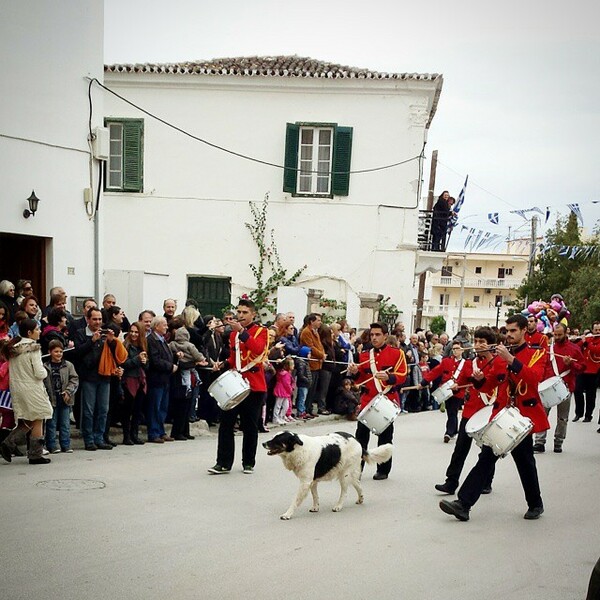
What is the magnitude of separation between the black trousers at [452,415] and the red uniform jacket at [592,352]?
4.08 meters

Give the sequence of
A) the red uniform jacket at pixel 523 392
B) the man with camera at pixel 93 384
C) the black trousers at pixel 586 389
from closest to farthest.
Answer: the red uniform jacket at pixel 523 392, the man with camera at pixel 93 384, the black trousers at pixel 586 389

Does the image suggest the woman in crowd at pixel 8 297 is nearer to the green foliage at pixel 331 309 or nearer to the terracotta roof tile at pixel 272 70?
the green foliage at pixel 331 309

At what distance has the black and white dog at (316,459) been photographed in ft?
27.1

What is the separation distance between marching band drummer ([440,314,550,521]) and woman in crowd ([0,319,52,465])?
16.5 ft

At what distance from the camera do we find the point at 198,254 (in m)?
23.9

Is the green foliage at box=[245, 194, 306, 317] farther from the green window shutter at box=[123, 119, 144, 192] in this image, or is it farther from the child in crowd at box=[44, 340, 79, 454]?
the child in crowd at box=[44, 340, 79, 454]

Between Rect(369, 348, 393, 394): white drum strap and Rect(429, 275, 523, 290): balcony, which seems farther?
Rect(429, 275, 523, 290): balcony

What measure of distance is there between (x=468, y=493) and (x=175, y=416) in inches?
235

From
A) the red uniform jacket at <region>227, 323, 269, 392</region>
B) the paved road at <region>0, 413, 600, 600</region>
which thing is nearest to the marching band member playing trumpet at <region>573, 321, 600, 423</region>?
the paved road at <region>0, 413, 600, 600</region>

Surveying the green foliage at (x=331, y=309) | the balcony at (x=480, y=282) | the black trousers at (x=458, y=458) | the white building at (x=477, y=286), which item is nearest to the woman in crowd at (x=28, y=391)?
the black trousers at (x=458, y=458)

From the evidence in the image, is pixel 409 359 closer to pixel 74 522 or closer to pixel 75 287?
pixel 75 287

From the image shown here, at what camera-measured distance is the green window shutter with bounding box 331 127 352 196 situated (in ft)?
75.6

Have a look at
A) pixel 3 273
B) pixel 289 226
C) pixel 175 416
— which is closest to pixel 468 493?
pixel 175 416

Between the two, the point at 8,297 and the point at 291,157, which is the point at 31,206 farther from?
the point at 291,157
